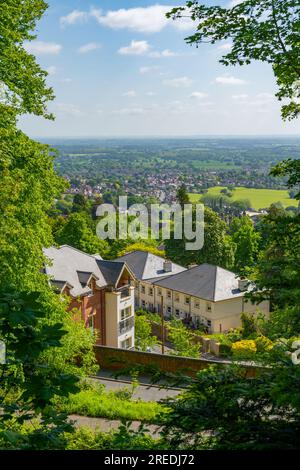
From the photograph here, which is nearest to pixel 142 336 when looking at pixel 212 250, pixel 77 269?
pixel 77 269

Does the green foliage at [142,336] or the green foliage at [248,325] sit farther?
the green foliage at [248,325]

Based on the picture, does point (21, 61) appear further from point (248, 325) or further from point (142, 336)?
point (248, 325)

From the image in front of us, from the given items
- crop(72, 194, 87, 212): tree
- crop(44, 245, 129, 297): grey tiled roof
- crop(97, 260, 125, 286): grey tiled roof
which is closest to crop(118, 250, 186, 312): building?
crop(97, 260, 125, 286): grey tiled roof

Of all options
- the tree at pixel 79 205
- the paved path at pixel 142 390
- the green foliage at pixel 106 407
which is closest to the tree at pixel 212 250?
the paved path at pixel 142 390

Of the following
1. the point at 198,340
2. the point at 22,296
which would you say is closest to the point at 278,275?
the point at 22,296

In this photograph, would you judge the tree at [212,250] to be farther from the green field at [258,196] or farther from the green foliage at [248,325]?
the green field at [258,196]

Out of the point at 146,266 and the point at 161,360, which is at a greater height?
the point at 161,360
